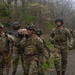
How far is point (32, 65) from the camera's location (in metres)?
10.2

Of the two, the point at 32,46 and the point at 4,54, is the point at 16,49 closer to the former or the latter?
the point at 4,54

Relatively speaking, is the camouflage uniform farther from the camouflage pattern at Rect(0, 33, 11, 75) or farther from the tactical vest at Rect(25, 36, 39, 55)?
the tactical vest at Rect(25, 36, 39, 55)

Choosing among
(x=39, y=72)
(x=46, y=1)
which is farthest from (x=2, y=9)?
(x=46, y=1)

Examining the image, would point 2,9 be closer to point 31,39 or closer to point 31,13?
point 31,13

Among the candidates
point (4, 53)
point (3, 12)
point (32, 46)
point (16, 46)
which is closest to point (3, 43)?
point (4, 53)

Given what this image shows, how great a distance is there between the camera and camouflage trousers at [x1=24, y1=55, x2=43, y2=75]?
33.4 feet

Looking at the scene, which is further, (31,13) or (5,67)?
(31,13)

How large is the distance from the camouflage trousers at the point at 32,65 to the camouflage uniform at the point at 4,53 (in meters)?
0.59

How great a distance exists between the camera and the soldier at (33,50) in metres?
10.2

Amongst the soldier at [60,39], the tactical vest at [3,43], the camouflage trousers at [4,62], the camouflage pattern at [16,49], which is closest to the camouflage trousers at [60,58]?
the soldier at [60,39]

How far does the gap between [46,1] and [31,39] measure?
214 ft

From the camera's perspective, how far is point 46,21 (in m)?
65.7

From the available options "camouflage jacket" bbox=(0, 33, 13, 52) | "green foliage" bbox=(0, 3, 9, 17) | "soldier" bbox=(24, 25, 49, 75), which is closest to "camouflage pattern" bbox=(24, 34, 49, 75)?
"soldier" bbox=(24, 25, 49, 75)

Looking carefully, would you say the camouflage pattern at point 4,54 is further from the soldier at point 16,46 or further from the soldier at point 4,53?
the soldier at point 16,46
